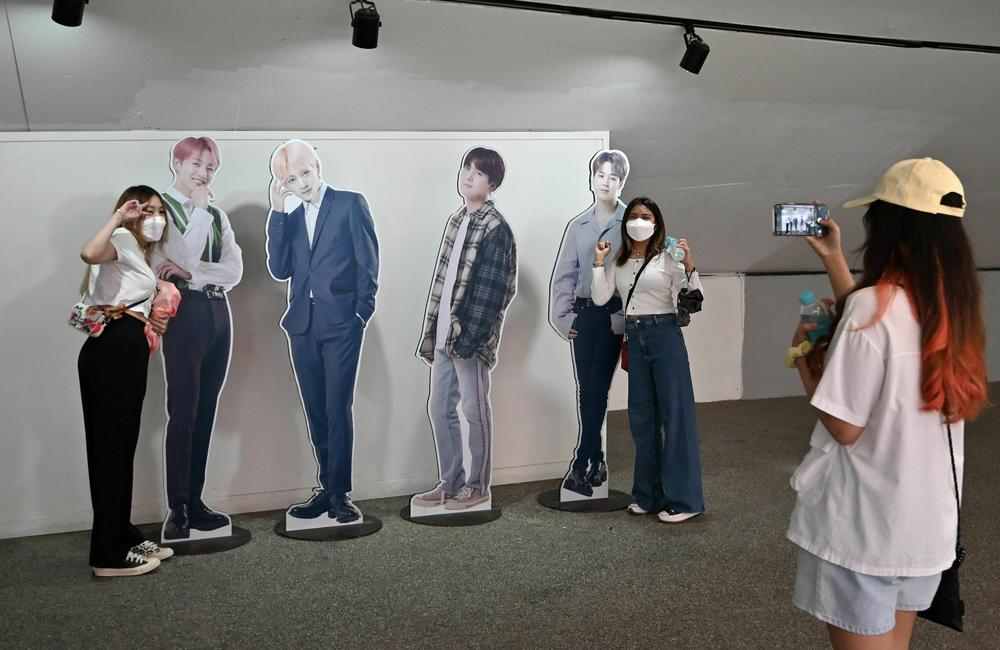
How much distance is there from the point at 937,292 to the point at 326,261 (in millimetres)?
2910

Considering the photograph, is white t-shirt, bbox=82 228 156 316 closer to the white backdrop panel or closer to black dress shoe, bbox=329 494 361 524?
the white backdrop panel

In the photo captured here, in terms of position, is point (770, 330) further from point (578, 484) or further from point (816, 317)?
point (816, 317)

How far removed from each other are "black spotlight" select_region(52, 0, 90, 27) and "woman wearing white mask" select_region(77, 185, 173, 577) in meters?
0.71

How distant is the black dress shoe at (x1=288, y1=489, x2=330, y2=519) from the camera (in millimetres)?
4035

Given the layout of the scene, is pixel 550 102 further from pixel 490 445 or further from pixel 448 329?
pixel 490 445

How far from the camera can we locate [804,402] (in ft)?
22.9

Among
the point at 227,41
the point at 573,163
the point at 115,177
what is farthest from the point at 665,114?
the point at 115,177

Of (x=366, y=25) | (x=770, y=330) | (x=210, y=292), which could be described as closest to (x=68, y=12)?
(x=366, y=25)

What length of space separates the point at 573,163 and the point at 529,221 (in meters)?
0.38

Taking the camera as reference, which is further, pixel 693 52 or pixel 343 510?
pixel 693 52

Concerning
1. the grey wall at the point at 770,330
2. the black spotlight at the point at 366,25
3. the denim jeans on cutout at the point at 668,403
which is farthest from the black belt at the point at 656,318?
the grey wall at the point at 770,330

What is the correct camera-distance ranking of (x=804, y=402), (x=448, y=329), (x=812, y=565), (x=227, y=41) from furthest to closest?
1. (x=804, y=402)
2. (x=448, y=329)
3. (x=227, y=41)
4. (x=812, y=565)

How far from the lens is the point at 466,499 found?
14.1 ft

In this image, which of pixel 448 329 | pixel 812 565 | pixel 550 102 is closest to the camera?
pixel 812 565
